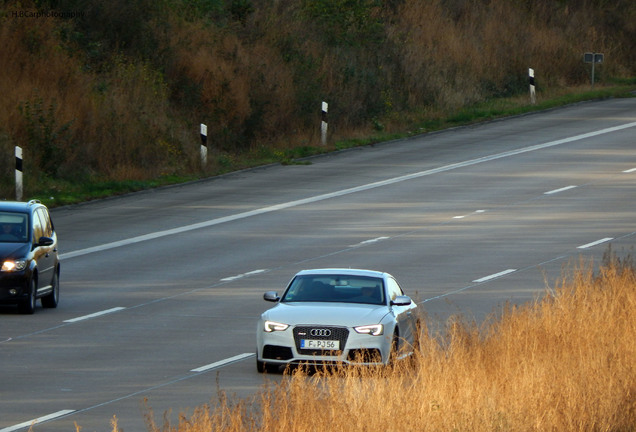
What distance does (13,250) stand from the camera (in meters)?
21.0

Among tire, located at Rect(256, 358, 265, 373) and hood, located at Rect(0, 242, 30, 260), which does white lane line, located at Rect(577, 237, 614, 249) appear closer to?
hood, located at Rect(0, 242, 30, 260)

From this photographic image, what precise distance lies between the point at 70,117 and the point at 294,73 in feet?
40.9

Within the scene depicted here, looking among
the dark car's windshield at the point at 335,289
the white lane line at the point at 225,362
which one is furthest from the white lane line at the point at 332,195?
the dark car's windshield at the point at 335,289

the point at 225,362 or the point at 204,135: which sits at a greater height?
the point at 204,135

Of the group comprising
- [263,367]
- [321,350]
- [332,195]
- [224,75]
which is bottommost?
[332,195]

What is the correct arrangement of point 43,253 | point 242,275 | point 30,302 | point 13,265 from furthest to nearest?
1. point 242,275
2. point 43,253
3. point 30,302
4. point 13,265

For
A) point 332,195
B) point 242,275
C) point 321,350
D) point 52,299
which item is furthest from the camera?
point 332,195

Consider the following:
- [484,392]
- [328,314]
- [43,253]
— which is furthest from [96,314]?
[484,392]

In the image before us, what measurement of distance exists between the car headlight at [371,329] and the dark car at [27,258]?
21.7 feet

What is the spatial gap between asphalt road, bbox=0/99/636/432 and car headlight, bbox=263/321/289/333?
55cm

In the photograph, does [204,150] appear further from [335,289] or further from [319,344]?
[319,344]

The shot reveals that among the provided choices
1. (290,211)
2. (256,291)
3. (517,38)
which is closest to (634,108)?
(517,38)

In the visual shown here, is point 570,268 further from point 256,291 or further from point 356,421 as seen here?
point 356,421

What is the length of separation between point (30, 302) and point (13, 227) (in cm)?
142
